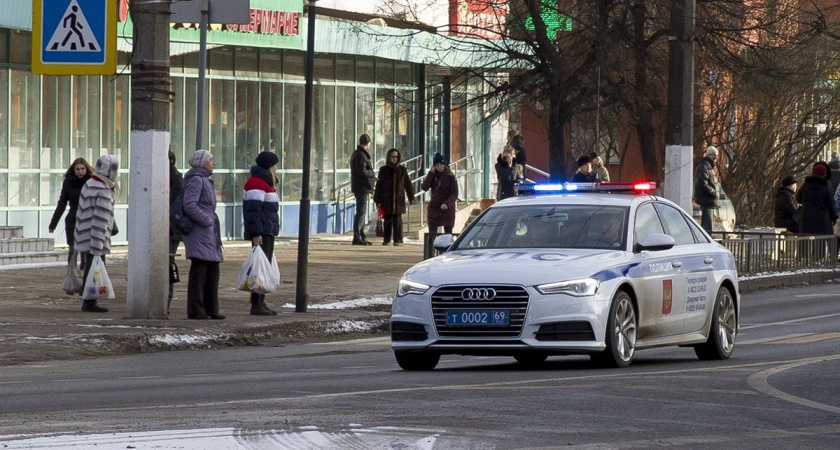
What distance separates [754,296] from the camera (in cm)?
2536

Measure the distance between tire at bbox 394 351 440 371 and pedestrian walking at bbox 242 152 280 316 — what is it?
5151 mm

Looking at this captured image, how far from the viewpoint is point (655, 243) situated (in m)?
13.6

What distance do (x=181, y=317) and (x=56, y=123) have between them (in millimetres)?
13209

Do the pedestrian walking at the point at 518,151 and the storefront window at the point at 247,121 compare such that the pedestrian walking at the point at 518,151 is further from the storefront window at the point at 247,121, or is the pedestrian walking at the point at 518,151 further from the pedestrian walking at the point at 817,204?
the pedestrian walking at the point at 817,204

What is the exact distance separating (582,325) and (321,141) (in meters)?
26.0

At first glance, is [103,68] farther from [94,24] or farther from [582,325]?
[582,325]

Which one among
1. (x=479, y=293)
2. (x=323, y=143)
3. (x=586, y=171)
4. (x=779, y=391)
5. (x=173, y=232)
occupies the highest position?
(x=323, y=143)

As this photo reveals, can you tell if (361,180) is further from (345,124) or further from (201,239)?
(201,239)

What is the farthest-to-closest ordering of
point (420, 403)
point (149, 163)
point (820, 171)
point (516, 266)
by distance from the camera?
point (820, 171) → point (149, 163) → point (516, 266) → point (420, 403)

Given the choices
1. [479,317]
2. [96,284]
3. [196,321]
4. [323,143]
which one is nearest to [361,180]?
[323,143]

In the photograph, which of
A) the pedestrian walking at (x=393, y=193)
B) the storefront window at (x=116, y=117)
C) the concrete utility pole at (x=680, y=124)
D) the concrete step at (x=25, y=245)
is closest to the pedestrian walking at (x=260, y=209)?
the concrete step at (x=25, y=245)

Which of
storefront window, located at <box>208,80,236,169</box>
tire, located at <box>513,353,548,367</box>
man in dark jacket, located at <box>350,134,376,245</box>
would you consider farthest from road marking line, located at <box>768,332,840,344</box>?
storefront window, located at <box>208,80,236,169</box>

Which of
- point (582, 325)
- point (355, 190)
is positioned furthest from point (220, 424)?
point (355, 190)

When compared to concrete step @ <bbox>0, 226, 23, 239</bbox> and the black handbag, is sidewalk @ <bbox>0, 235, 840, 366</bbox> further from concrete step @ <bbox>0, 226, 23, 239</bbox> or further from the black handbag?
concrete step @ <bbox>0, 226, 23, 239</bbox>
